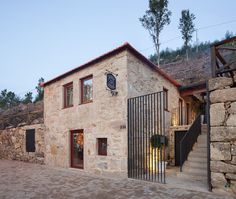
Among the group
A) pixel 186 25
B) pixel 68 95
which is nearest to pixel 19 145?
pixel 68 95

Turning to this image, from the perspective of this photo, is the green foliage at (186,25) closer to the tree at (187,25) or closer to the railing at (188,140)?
the tree at (187,25)

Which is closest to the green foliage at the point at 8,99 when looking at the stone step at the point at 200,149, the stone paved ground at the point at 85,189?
the stone paved ground at the point at 85,189

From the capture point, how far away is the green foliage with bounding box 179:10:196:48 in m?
25.8

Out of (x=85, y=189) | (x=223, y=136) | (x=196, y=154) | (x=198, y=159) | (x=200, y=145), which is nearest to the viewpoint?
(x=223, y=136)

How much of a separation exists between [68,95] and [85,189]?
18.1 ft

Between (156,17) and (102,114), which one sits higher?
(156,17)

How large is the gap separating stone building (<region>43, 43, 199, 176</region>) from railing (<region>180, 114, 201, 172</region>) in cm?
158

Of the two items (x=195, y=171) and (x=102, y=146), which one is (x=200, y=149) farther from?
(x=102, y=146)

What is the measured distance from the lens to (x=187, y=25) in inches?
1037

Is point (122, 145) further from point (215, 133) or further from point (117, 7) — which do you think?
point (117, 7)

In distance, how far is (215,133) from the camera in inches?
233

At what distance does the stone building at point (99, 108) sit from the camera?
820 cm

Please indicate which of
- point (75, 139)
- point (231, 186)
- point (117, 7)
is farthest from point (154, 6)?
point (117, 7)

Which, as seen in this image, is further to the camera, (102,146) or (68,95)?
(68,95)
